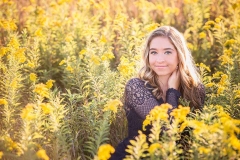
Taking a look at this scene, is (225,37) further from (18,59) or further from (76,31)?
(18,59)

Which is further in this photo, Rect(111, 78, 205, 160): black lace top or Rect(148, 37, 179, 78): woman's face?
Rect(148, 37, 179, 78): woman's face

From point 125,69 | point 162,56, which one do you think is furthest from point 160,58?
point 125,69

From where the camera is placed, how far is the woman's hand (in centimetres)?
303

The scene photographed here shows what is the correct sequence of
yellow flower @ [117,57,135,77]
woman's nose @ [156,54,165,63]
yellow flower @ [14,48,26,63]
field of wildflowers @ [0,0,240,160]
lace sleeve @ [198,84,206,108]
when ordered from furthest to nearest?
1. yellow flower @ [14,48,26,63]
2. yellow flower @ [117,57,135,77]
3. lace sleeve @ [198,84,206,108]
4. woman's nose @ [156,54,165,63]
5. field of wildflowers @ [0,0,240,160]

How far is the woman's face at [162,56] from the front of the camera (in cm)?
299

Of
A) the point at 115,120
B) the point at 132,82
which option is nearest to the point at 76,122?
the point at 115,120

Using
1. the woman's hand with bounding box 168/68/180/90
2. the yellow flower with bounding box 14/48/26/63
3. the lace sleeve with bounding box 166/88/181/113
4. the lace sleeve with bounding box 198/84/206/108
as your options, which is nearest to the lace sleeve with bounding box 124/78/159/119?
the lace sleeve with bounding box 166/88/181/113

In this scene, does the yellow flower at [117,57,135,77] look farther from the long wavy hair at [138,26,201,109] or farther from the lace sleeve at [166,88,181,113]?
the lace sleeve at [166,88,181,113]

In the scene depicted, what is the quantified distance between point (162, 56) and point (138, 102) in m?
0.45

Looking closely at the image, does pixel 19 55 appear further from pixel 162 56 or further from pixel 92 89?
pixel 162 56

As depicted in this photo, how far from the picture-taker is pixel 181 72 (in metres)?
3.10

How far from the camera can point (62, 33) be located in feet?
16.0

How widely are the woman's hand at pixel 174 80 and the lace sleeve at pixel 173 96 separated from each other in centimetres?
10

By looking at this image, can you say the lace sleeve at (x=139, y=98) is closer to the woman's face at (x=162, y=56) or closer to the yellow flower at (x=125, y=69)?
the woman's face at (x=162, y=56)
